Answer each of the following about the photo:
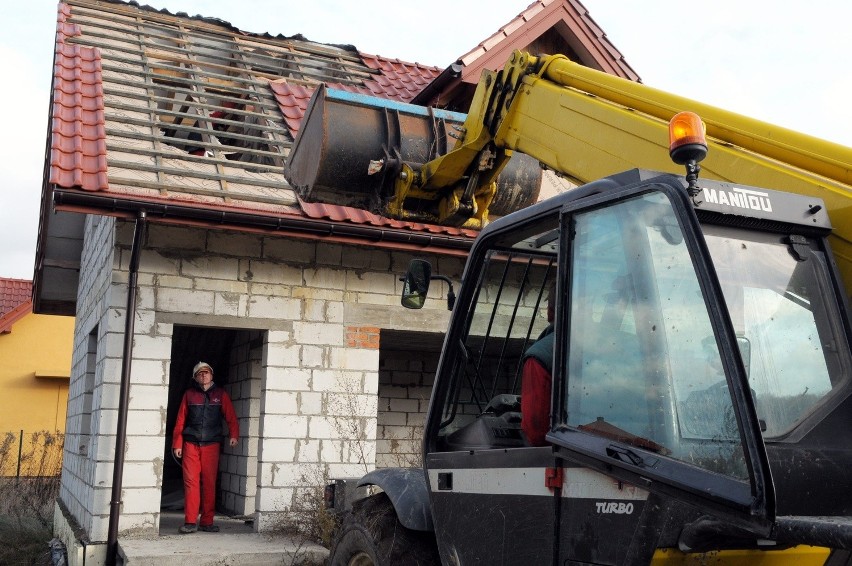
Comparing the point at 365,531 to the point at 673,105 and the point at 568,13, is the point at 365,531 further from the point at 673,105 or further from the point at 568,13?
the point at 568,13

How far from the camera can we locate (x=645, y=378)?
2613 millimetres

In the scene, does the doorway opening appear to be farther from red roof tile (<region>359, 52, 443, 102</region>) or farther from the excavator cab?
the excavator cab

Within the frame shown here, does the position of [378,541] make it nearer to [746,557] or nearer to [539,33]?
[746,557]

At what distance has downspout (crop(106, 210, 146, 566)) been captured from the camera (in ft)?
25.5

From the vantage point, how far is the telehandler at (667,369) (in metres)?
2.39

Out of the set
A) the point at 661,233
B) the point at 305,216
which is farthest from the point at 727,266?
the point at 305,216

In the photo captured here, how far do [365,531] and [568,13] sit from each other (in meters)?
9.03

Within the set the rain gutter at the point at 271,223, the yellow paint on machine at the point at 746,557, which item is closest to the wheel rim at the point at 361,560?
the yellow paint on machine at the point at 746,557

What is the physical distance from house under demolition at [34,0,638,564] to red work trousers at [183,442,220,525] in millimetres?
393

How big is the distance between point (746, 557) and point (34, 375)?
26.1m

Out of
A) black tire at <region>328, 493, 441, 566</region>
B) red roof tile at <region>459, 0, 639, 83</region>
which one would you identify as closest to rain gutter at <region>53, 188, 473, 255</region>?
red roof tile at <region>459, 0, 639, 83</region>

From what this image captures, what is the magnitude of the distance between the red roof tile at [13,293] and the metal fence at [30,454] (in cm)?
474

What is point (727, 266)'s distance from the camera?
264cm

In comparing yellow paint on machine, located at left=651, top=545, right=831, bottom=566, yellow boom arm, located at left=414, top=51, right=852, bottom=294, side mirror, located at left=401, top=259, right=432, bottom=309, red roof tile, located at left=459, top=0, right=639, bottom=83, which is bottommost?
yellow paint on machine, located at left=651, top=545, right=831, bottom=566
